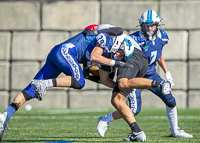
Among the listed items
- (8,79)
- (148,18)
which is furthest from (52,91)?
(148,18)

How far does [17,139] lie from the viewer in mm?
5117

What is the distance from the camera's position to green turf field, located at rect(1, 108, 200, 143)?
5.23 metres

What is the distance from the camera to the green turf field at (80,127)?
523 centimetres

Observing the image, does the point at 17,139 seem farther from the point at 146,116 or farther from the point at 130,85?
the point at 146,116

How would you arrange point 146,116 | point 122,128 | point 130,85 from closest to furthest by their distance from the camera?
point 130,85 → point 122,128 → point 146,116

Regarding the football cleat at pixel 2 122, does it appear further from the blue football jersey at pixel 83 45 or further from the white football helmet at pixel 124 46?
the white football helmet at pixel 124 46

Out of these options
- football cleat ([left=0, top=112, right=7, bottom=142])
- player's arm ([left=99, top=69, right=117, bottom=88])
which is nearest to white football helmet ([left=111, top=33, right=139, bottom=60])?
player's arm ([left=99, top=69, right=117, bottom=88])

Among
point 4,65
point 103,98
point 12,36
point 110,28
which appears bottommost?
point 103,98

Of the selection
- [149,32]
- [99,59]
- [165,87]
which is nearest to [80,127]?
[149,32]

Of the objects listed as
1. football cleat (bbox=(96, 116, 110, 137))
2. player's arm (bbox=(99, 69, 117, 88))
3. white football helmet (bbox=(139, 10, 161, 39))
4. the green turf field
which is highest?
white football helmet (bbox=(139, 10, 161, 39))

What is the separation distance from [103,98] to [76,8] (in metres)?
2.09

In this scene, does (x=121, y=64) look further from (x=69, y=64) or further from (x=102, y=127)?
(x=102, y=127)

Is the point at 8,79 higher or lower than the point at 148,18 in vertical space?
lower

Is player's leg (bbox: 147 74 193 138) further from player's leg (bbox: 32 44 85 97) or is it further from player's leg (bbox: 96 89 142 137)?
player's leg (bbox: 32 44 85 97)
